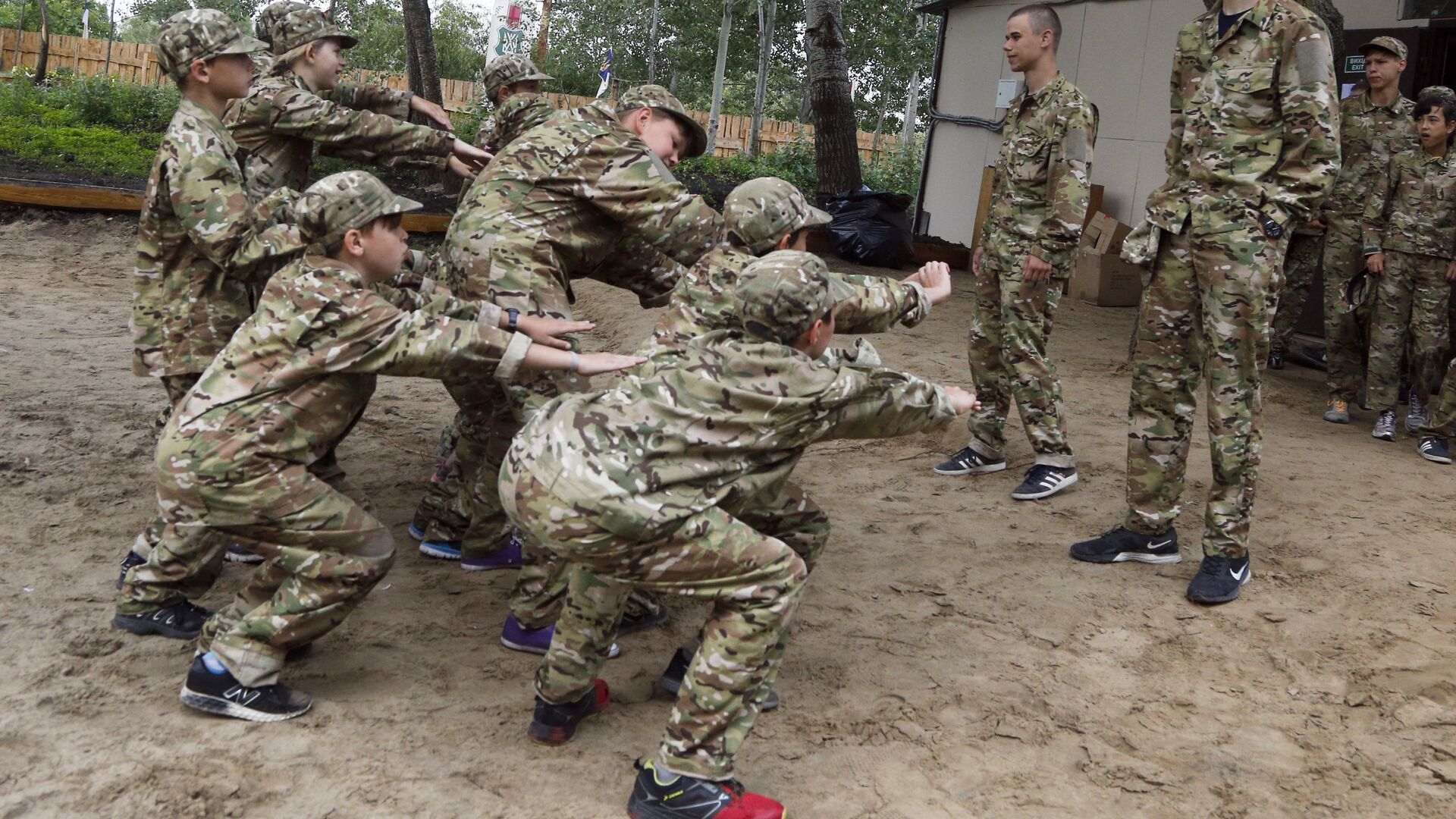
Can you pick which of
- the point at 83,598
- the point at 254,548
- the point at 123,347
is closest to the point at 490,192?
the point at 254,548

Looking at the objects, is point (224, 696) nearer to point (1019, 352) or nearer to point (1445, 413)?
point (1019, 352)

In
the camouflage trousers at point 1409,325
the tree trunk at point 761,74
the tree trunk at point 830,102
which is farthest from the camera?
the tree trunk at point 761,74

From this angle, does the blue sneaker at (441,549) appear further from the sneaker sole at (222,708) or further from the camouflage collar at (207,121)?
the camouflage collar at (207,121)

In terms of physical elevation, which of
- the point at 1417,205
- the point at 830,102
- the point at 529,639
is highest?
the point at 830,102

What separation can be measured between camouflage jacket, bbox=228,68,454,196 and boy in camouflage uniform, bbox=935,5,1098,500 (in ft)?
8.80

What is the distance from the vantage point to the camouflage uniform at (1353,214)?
7.81 metres

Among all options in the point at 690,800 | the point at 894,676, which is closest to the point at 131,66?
the point at 894,676

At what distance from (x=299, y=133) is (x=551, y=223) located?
1.57 meters

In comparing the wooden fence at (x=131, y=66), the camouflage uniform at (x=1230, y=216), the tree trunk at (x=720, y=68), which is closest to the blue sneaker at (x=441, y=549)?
the camouflage uniform at (x=1230, y=216)

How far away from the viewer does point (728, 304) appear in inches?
161

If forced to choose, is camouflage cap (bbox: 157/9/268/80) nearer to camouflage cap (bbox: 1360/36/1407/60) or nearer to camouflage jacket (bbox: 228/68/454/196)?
camouflage jacket (bbox: 228/68/454/196)

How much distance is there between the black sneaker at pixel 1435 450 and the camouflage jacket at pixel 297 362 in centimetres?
550

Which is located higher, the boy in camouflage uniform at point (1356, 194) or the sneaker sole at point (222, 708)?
the boy in camouflage uniform at point (1356, 194)

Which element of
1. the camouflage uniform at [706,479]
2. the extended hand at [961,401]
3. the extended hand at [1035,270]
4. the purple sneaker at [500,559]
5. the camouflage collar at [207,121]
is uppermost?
the camouflage collar at [207,121]
